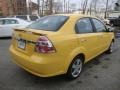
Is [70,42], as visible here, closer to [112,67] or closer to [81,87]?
[81,87]

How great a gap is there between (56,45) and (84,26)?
1353 mm

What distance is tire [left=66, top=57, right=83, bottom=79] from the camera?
4.46 m

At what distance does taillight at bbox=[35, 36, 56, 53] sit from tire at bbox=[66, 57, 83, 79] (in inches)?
31.3

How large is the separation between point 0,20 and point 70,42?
8.01m

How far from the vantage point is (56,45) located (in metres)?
3.91

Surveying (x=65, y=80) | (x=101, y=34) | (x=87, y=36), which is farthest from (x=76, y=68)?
(x=101, y=34)

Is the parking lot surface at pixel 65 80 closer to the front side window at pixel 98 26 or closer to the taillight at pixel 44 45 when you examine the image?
the taillight at pixel 44 45

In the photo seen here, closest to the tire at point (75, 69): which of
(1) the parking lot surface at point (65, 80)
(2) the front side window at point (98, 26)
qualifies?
(1) the parking lot surface at point (65, 80)

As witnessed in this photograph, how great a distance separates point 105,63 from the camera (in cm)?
594

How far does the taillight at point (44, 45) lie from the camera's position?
385 cm

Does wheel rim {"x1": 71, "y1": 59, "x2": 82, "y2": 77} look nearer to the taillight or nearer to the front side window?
the taillight

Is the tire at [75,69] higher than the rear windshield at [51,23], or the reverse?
the rear windshield at [51,23]

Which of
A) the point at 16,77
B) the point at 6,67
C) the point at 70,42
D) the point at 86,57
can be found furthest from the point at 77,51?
the point at 6,67

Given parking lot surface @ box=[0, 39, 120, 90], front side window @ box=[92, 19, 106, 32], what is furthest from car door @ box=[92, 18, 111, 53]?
parking lot surface @ box=[0, 39, 120, 90]
